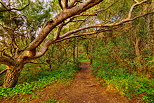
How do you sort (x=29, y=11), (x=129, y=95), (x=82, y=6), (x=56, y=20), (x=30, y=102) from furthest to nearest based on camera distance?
(x=29, y=11) → (x=129, y=95) → (x=30, y=102) → (x=56, y=20) → (x=82, y=6)

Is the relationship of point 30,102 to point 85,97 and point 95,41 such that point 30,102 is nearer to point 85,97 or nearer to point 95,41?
point 85,97

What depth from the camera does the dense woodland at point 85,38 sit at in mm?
3355

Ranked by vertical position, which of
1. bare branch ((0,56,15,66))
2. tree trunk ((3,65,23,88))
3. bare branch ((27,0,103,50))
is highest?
bare branch ((27,0,103,50))

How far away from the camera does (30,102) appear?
3113mm

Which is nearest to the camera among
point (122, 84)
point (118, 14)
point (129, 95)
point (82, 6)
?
point (82, 6)

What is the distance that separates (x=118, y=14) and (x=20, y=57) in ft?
28.5

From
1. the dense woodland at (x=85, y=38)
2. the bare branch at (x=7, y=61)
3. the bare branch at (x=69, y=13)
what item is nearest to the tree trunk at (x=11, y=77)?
the dense woodland at (x=85, y=38)

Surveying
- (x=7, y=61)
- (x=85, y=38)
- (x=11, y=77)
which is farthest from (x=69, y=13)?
(x=11, y=77)

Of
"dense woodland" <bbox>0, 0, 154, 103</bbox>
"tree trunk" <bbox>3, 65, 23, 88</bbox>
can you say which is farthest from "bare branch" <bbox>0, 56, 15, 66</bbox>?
"tree trunk" <bbox>3, 65, 23, 88</bbox>

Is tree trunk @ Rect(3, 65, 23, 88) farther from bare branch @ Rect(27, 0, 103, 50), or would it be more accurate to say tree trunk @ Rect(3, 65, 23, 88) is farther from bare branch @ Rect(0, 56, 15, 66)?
bare branch @ Rect(27, 0, 103, 50)

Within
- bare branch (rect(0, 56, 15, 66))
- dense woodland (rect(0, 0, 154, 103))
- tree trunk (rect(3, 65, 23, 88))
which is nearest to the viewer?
dense woodland (rect(0, 0, 154, 103))

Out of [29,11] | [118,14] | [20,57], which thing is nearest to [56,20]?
[20,57]

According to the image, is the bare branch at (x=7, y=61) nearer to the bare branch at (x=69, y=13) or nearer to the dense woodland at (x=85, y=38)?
the dense woodland at (x=85, y=38)

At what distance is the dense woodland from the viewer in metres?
3.36
